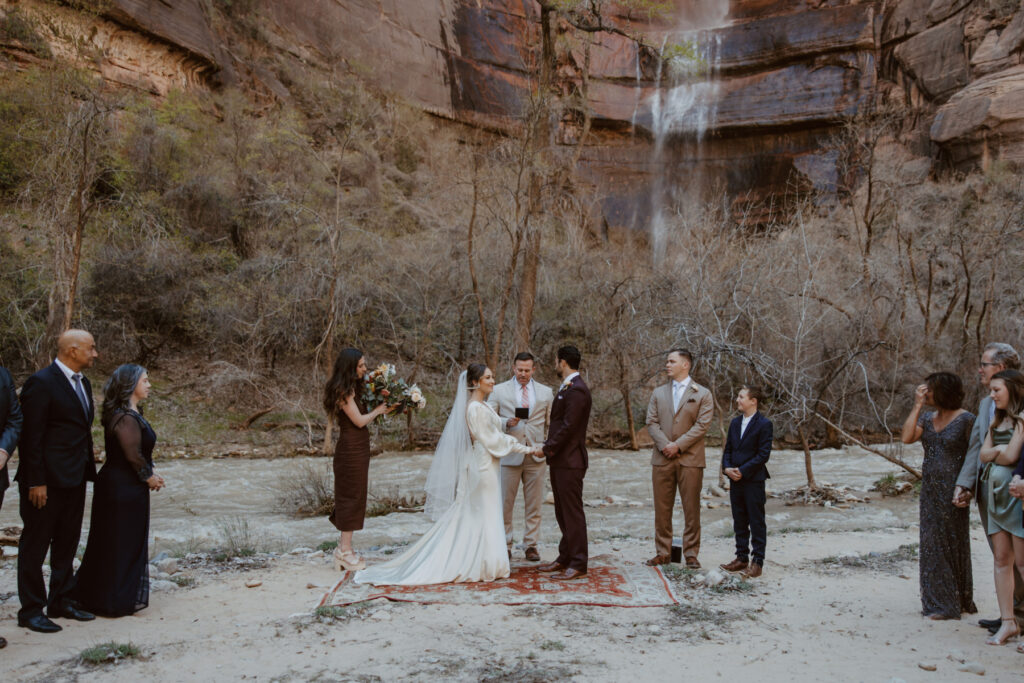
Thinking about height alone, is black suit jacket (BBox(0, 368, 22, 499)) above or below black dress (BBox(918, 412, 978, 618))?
above

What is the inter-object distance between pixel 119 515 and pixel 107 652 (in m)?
1.20

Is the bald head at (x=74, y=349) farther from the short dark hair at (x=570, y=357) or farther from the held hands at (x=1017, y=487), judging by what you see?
the held hands at (x=1017, y=487)

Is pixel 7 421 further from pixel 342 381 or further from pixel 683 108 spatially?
pixel 683 108

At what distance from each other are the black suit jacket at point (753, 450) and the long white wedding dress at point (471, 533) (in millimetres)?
1908

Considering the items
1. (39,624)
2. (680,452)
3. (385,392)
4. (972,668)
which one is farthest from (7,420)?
(972,668)

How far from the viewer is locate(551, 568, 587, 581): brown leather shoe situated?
6160mm

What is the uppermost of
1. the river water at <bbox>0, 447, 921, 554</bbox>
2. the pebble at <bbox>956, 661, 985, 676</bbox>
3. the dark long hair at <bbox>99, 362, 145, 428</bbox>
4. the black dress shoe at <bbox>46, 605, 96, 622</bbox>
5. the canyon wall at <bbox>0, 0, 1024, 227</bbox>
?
the canyon wall at <bbox>0, 0, 1024, 227</bbox>

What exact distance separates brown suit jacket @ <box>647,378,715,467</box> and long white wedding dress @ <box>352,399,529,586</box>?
1284 millimetres

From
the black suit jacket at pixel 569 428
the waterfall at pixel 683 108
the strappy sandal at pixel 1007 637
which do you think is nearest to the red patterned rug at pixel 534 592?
the black suit jacket at pixel 569 428

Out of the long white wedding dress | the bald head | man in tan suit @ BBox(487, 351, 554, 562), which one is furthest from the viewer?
man in tan suit @ BBox(487, 351, 554, 562)

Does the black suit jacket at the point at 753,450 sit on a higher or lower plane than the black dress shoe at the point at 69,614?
higher

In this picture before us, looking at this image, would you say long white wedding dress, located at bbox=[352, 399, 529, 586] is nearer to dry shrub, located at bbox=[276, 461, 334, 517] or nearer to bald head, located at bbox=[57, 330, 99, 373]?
bald head, located at bbox=[57, 330, 99, 373]

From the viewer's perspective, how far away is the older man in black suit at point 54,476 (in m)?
4.74

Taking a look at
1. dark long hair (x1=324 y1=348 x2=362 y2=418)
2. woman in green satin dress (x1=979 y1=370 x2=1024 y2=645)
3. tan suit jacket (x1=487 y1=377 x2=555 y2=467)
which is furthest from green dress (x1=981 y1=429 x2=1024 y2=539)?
dark long hair (x1=324 y1=348 x2=362 y2=418)
